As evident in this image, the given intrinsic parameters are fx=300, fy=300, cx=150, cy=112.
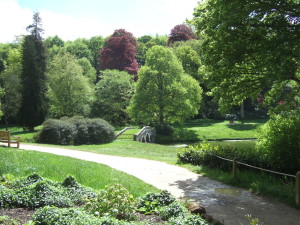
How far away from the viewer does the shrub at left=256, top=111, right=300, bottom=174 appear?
39.7ft

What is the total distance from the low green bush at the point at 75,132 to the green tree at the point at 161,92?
10.1 m

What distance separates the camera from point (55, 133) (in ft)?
92.2

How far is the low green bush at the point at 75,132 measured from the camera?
28234mm

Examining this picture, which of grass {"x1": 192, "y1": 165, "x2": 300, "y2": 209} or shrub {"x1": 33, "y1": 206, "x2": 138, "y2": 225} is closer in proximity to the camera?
shrub {"x1": 33, "y1": 206, "x2": 138, "y2": 225}

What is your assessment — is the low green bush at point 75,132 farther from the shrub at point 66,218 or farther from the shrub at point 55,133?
the shrub at point 66,218

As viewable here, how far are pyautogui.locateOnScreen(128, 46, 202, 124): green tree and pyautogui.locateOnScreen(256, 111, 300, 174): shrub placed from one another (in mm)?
28390

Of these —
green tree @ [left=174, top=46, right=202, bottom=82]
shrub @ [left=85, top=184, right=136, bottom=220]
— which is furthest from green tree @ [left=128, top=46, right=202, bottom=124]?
shrub @ [left=85, top=184, right=136, bottom=220]

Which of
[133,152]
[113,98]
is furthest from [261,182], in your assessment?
[113,98]

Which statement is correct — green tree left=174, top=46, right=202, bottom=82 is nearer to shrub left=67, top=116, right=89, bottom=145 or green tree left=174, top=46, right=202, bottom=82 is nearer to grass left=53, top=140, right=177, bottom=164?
grass left=53, top=140, right=177, bottom=164

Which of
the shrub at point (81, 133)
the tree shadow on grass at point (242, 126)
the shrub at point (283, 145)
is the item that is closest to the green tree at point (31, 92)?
the shrub at point (81, 133)

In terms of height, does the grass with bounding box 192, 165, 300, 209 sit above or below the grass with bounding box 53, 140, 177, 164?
above

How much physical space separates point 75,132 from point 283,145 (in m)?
21.9

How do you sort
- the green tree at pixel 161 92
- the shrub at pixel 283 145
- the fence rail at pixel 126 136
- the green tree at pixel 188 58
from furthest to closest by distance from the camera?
the green tree at pixel 188 58
the green tree at pixel 161 92
the fence rail at pixel 126 136
the shrub at pixel 283 145

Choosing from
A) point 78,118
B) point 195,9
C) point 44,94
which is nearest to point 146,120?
point 78,118
